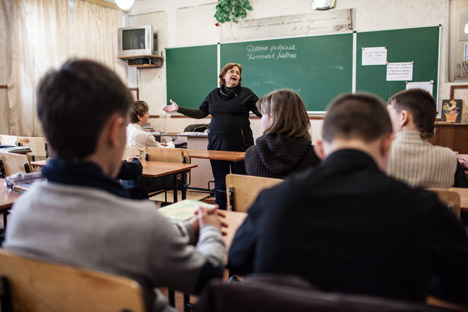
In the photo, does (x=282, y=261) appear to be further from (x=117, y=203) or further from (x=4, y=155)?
(x=4, y=155)

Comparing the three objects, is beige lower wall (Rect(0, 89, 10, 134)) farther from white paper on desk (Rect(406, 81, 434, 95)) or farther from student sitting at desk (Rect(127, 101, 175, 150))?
white paper on desk (Rect(406, 81, 434, 95))

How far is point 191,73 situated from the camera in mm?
6367

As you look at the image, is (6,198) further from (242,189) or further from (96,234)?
(96,234)

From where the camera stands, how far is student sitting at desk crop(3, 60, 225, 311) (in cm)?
74

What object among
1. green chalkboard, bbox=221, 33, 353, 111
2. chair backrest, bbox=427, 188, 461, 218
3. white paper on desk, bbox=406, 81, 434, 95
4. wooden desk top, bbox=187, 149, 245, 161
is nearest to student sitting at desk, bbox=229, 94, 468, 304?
chair backrest, bbox=427, 188, 461, 218

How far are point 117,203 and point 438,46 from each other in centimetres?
521

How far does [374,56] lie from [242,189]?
4.16 meters

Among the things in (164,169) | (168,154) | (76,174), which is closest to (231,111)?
(168,154)

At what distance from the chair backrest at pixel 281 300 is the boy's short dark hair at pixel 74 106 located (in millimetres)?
437

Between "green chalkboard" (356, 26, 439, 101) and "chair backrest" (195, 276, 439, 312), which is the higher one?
"green chalkboard" (356, 26, 439, 101)

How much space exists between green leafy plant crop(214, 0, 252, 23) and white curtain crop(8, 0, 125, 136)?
181 centimetres

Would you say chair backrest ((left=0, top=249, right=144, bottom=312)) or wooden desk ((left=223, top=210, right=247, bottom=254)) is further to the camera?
wooden desk ((left=223, top=210, right=247, bottom=254))

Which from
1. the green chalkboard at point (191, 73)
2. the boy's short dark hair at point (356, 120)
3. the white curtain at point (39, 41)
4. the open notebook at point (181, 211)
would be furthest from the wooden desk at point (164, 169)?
the green chalkboard at point (191, 73)

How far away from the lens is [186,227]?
1159mm
